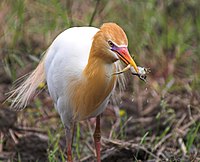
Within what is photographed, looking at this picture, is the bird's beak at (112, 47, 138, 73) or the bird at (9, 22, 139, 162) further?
the bird at (9, 22, 139, 162)

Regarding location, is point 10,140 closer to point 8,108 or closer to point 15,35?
point 8,108

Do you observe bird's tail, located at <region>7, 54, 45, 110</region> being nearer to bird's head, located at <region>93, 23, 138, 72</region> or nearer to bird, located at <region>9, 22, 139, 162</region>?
bird, located at <region>9, 22, 139, 162</region>

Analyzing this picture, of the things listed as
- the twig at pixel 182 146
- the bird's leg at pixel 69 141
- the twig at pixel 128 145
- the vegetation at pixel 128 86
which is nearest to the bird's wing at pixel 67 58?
the bird's leg at pixel 69 141

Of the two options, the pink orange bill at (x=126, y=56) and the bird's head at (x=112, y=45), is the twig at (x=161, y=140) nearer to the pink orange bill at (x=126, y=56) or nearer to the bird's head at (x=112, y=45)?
the bird's head at (x=112, y=45)

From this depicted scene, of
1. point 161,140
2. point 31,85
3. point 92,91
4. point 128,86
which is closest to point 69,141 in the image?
point 31,85

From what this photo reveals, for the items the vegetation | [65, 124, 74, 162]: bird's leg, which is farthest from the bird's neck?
the vegetation

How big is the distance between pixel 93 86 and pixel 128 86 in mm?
2167

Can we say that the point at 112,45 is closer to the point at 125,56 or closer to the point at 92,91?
the point at 125,56

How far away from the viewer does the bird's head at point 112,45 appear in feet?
9.80

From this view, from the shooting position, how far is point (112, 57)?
10.3ft

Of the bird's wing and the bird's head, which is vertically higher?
the bird's head

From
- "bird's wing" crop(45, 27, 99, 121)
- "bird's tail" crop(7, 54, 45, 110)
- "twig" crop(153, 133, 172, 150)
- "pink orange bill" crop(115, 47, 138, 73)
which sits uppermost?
"pink orange bill" crop(115, 47, 138, 73)

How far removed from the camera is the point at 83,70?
11.4 feet

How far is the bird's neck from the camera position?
3.29m
